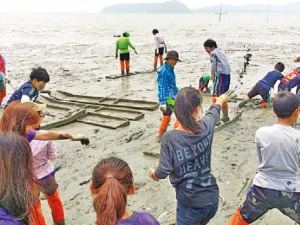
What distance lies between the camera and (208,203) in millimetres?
2932

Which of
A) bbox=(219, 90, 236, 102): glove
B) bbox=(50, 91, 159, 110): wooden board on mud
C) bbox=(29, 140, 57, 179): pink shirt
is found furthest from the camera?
bbox=(50, 91, 159, 110): wooden board on mud

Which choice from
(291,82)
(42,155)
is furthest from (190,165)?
(291,82)

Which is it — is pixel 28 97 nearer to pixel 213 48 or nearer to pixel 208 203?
pixel 208 203

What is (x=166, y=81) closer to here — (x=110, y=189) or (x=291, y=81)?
(x=291, y=81)

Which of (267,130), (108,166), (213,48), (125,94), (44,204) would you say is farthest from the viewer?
(125,94)

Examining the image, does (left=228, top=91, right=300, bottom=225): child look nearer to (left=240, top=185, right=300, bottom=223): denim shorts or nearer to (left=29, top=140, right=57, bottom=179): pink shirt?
(left=240, top=185, right=300, bottom=223): denim shorts

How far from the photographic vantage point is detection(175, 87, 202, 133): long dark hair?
9.12ft

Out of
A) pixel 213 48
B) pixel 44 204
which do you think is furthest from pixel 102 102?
pixel 44 204

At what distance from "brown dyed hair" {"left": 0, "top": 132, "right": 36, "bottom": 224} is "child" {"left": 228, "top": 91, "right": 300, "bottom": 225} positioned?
198 cm

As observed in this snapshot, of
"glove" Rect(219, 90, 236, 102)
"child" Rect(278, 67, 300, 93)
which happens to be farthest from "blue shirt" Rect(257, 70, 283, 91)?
"glove" Rect(219, 90, 236, 102)

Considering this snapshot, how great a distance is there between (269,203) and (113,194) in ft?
5.90

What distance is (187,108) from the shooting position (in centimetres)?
278

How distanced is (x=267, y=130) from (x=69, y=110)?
6467 millimetres

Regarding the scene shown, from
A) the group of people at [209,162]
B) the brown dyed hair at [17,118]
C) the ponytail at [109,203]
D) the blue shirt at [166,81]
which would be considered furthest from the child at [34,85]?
the ponytail at [109,203]
